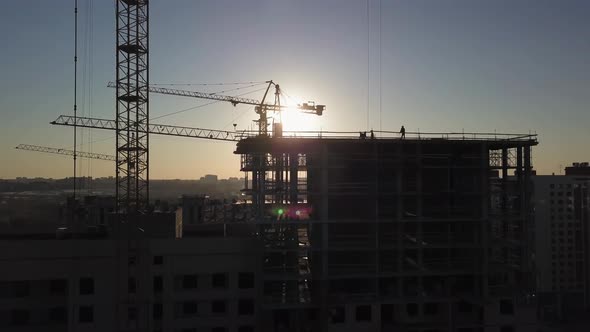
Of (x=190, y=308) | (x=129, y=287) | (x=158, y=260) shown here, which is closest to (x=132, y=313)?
(x=129, y=287)

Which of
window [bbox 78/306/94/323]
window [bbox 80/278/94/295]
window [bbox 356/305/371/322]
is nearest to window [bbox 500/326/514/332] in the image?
window [bbox 356/305/371/322]

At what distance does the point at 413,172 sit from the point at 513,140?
22.0 ft

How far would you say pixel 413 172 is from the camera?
90.9 feet

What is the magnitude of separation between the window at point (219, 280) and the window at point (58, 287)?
878cm

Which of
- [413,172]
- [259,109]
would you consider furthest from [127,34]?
[259,109]

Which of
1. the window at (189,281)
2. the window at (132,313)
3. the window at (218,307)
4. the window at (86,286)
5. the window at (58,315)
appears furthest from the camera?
the window at (218,307)

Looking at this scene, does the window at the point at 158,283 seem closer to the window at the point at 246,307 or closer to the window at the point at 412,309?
the window at the point at 246,307

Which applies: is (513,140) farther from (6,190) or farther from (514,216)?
(6,190)

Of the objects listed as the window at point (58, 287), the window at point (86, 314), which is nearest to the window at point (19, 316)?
the window at point (58, 287)

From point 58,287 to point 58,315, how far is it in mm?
1761

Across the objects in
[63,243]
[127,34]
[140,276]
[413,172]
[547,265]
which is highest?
[127,34]

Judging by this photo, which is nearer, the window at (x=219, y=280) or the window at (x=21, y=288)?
the window at (x=21, y=288)

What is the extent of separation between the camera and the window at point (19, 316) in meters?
25.3

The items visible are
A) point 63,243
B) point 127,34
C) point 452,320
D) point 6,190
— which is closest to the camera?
point 63,243
